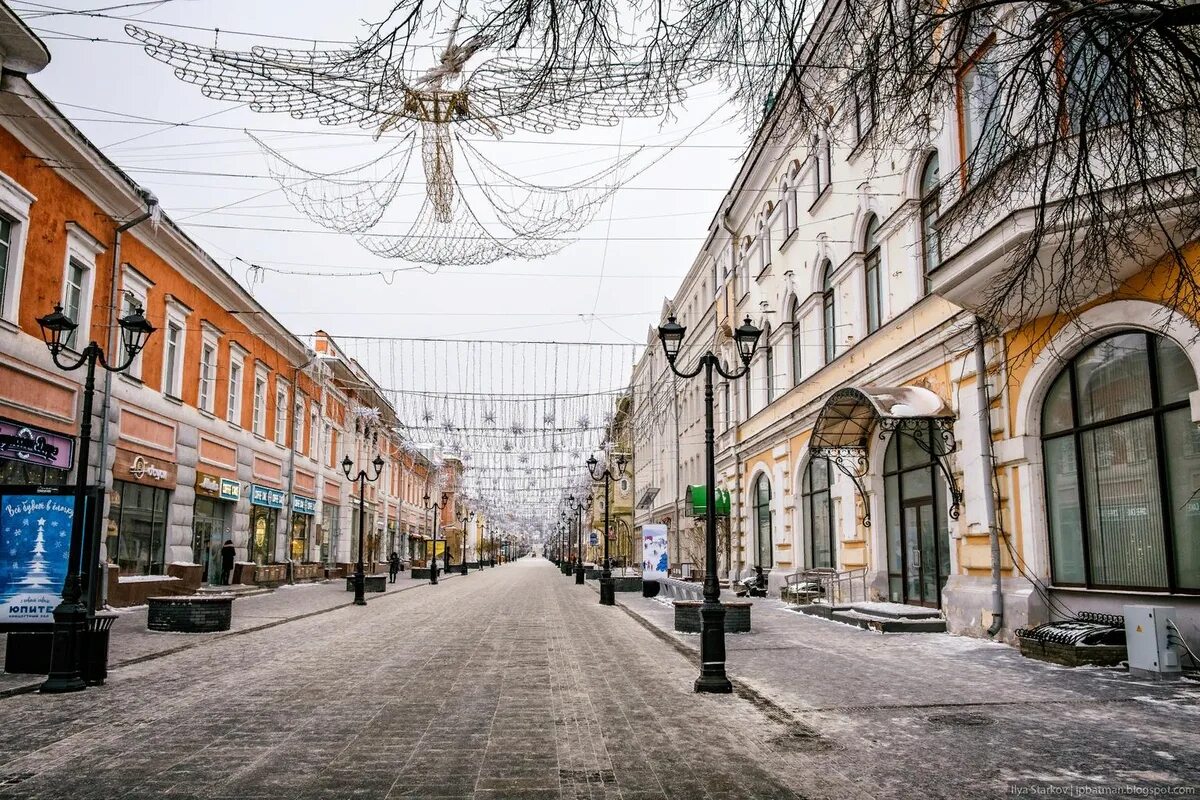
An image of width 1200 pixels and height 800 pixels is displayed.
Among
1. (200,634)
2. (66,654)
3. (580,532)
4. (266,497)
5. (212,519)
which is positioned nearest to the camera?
(66,654)

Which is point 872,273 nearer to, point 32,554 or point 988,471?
point 988,471

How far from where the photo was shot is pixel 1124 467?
1143 cm

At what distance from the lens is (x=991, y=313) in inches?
302

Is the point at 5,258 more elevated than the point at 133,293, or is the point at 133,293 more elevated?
the point at 133,293

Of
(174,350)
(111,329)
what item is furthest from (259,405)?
(111,329)

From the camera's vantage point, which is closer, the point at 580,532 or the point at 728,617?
the point at 728,617

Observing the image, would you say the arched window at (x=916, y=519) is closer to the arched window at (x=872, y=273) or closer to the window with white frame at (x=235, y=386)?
the arched window at (x=872, y=273)

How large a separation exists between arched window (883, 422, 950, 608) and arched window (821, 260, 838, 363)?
3.66 m

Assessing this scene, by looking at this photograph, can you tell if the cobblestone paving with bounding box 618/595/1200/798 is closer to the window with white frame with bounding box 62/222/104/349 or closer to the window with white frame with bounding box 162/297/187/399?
the window with white frame with bounding box 62/222/104/349

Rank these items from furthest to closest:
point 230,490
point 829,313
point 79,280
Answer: point 230,490
point 829,313
point 79,280

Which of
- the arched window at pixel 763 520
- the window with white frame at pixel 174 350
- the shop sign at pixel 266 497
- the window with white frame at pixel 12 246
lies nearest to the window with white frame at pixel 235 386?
the shop sign at pixel 266 497

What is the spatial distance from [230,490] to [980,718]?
81.7 feet

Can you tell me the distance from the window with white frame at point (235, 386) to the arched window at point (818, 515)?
59.0 ft

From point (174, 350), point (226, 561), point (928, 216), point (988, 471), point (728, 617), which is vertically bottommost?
point (728, 617)
